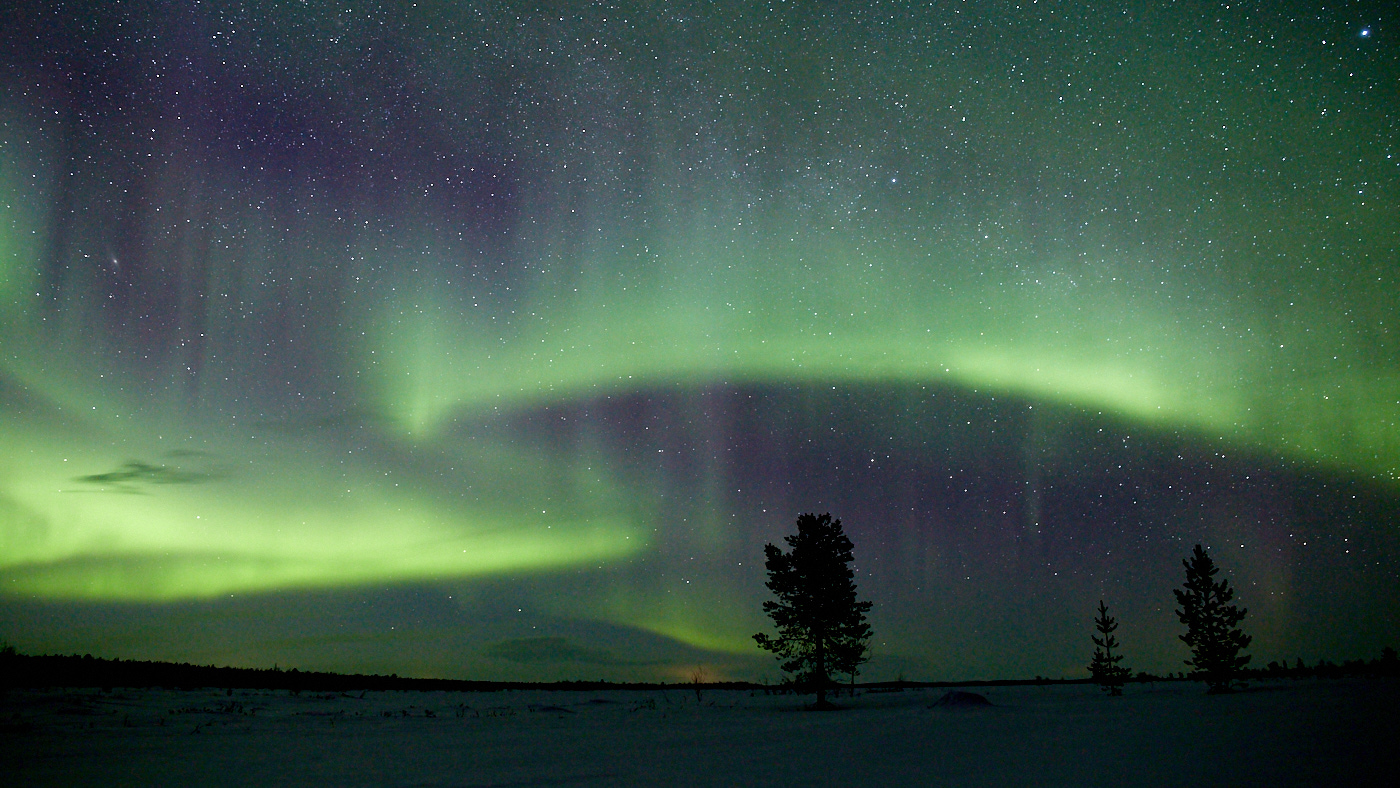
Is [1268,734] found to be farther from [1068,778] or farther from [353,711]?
[353,711]

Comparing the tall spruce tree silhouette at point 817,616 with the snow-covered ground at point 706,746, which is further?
the tall spruce tree silhouette at point 817,616

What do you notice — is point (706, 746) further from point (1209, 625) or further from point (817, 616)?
point (1209, 625)

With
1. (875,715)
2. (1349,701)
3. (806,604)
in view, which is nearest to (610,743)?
(875,715)

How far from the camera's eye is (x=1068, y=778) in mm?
12273

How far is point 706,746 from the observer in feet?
62.4

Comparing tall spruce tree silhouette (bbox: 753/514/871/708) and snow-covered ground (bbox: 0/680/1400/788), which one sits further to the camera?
tall spruce tree silhouette (bbox: 753/514/871/708)

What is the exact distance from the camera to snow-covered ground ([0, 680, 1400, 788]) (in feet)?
43.0

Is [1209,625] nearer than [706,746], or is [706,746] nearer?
[706,746]

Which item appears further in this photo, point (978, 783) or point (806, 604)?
point (806, 604)

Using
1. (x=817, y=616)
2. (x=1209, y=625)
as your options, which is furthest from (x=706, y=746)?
(x=1209, y=625)

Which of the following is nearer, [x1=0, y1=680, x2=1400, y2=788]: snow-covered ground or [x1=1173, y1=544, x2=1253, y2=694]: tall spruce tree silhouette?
[x1=0, y1=680, x2=1400, y2=788]: snow-covered ground

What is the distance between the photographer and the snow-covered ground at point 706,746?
13.1 m

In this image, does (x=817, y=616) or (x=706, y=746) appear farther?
(x=817, y=616)

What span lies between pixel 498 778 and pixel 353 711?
2107 centimetres
